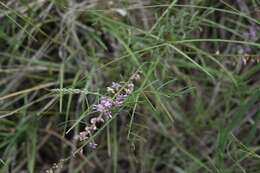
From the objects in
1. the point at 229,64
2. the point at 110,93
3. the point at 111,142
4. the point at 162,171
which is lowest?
the point at 162,171

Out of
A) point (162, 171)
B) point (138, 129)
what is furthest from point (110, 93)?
point (162, 171)

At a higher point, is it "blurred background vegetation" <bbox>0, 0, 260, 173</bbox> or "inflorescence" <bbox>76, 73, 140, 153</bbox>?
"inflorescence" <bbox>76, 73, 140, 153</bbox>

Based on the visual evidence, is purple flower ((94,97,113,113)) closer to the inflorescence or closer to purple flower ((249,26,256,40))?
the inflorescence

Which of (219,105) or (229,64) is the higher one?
(229,64)

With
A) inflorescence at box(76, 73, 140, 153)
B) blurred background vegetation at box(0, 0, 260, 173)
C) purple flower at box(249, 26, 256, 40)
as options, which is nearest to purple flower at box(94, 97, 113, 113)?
inflorescence at box(76, 73, 140, 153)

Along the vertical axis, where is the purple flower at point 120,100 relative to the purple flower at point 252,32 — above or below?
above

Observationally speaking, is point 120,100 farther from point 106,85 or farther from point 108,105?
point 106,85

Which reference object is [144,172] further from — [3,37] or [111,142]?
[3,37]

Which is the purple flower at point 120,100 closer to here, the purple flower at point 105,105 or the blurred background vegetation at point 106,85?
the purple flower at point 105,105

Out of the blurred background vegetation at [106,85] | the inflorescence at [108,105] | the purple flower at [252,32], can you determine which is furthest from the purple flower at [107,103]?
the purple flower at [252,32]

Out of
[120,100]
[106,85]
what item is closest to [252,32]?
[106,85]

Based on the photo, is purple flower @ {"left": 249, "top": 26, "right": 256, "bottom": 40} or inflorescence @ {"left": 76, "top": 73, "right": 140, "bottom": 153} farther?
purple flower @ {"left": 249, "top": 26, "right": 256, "bottom": 40}
